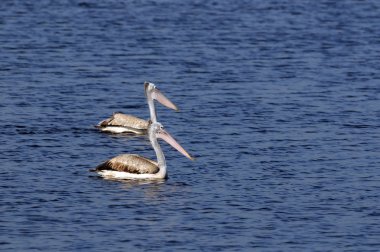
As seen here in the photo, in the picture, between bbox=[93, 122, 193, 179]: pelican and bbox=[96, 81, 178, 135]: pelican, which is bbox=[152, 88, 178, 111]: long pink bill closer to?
bbox=[96, 81, 178, 135]: pelican

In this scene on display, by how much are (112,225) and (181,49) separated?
1916 cm

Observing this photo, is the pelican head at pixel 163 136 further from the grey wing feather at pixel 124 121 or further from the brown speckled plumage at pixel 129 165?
the grey wing feather at pixel 124 121

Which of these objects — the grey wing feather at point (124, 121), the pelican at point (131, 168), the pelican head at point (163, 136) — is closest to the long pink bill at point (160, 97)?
the grey wing feather at point (124, 121)

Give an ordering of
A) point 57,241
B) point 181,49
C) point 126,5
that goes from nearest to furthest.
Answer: point 57,241, point 181,49, point 126,5

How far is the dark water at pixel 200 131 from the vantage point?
19641mm

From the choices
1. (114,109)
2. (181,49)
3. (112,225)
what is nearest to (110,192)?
(112,225)

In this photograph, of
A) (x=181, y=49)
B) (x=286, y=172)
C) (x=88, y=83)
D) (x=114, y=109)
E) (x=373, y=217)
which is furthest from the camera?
(x=181, y=49)

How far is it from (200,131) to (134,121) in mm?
1533

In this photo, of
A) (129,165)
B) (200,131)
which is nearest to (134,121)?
(200,131)

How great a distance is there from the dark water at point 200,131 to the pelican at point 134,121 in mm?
236

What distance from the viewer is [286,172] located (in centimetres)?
2331

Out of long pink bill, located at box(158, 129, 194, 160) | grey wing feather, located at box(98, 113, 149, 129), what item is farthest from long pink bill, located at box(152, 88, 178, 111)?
long pink bill, located at box(158, 129, 194, 160)

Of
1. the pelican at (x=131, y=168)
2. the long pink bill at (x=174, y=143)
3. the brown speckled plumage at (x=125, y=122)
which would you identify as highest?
the long pink bill at (x=174, y=143)

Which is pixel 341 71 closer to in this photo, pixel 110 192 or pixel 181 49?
pixel 181 49
